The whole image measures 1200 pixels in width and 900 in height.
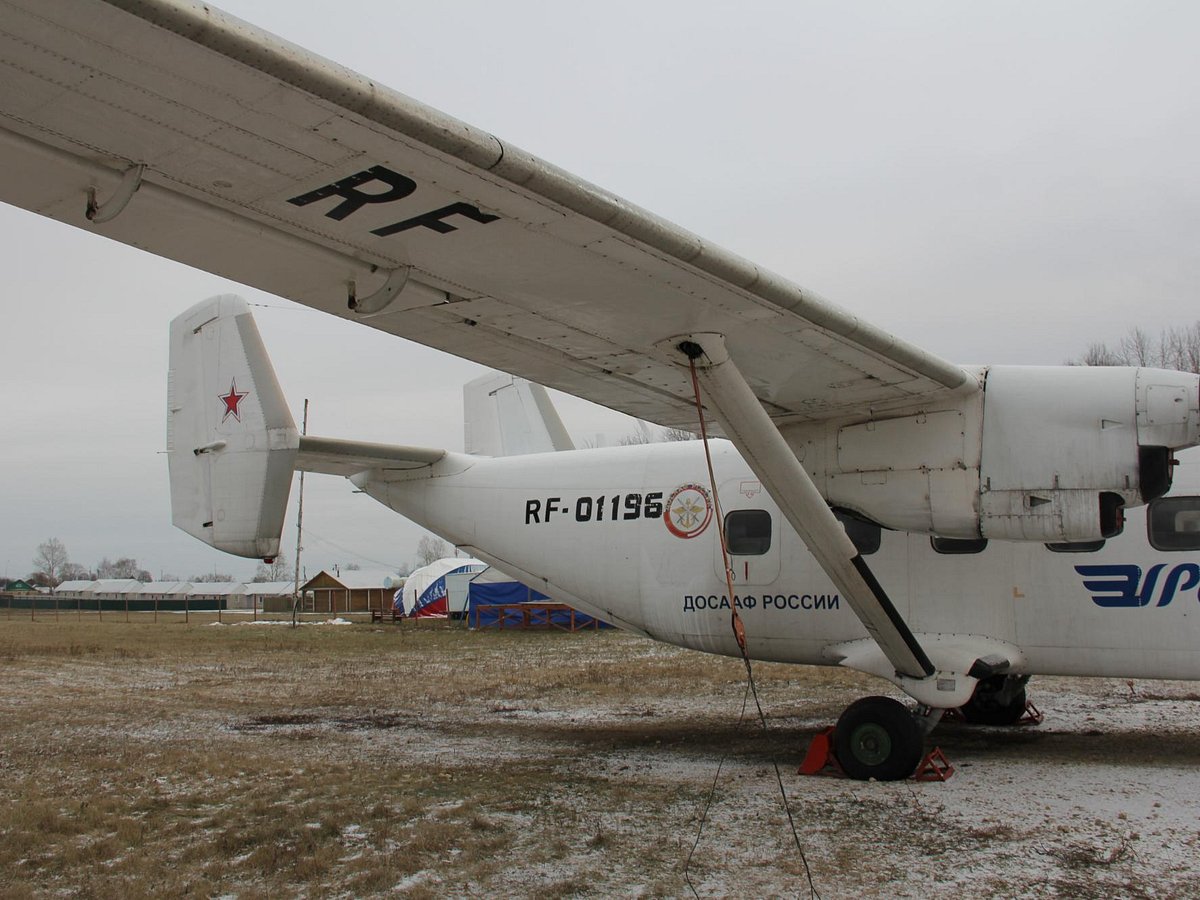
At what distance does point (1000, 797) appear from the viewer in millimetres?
6852

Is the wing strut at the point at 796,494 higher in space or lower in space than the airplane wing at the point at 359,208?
lower

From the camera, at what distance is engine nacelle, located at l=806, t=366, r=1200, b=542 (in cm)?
695

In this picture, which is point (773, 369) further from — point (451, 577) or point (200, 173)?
point (451, 577)

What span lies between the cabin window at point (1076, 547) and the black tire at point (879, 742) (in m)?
1.91

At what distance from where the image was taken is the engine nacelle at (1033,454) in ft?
22.8

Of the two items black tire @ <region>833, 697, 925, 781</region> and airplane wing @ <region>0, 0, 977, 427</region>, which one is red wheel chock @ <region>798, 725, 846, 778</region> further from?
airplane wing @ <region>0, 0, 977, 427</region>

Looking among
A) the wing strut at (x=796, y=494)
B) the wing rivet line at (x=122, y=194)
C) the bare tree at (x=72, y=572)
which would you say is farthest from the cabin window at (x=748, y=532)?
the bare tree at (x=72, y=572)

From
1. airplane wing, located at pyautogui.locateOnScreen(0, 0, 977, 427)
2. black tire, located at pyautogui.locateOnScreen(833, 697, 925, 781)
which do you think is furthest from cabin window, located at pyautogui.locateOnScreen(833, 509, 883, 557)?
airplane wing, located at pyautogui.locateOnScreen(0, 0, 977, 427)

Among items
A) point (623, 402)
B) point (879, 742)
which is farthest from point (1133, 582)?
point (623, 402)

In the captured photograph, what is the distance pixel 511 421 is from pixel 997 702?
6.92 m

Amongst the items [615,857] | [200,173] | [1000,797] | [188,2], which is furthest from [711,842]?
[188,2]

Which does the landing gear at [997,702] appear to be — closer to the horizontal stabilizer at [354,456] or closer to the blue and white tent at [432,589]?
the horizontal stabilizer at [354,456]

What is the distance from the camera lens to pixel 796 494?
6969 mm

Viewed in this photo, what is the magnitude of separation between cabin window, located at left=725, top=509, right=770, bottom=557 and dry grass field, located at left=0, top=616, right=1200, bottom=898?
6.27 feet
